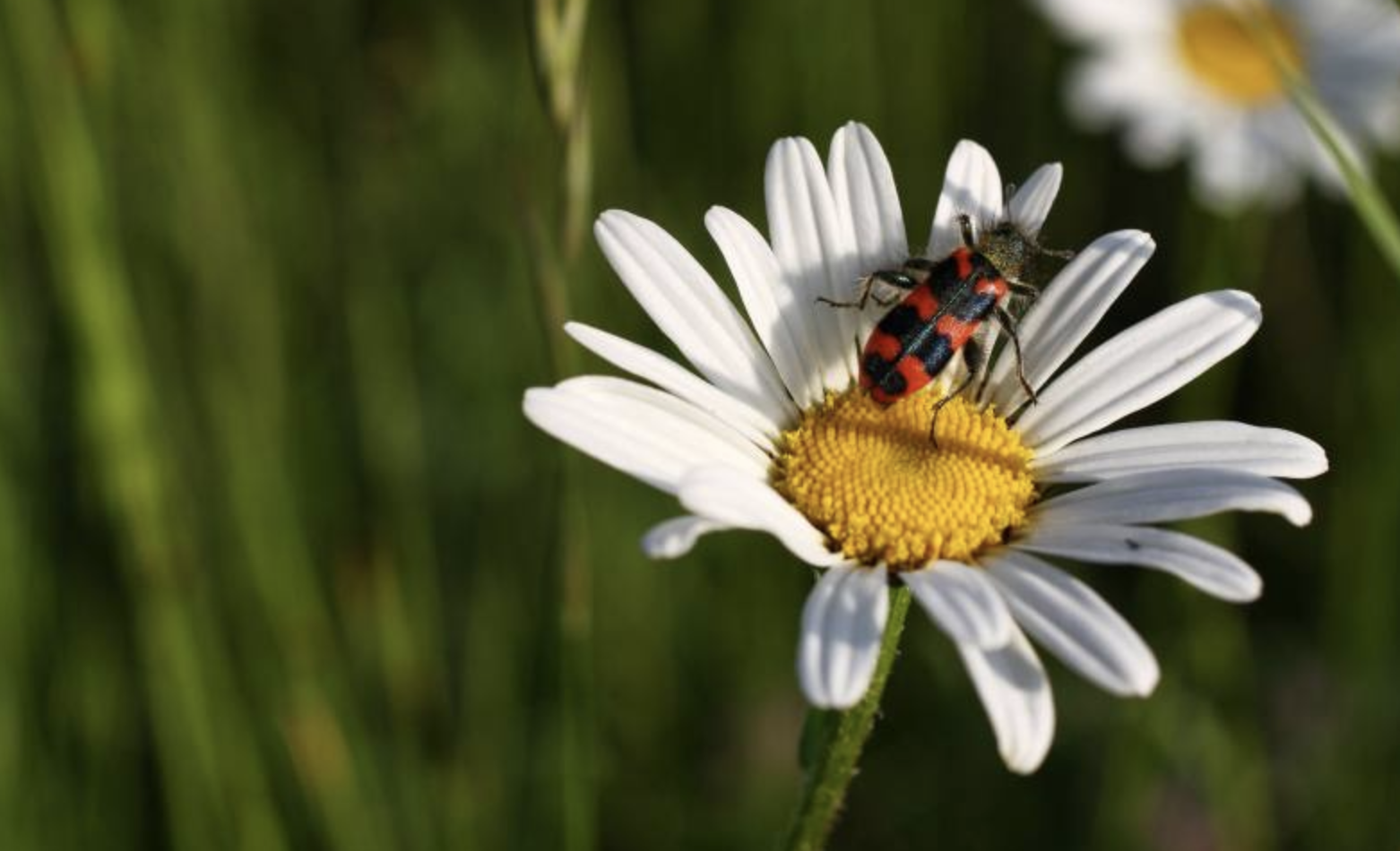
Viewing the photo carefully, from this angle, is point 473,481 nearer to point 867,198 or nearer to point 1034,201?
point 867,198

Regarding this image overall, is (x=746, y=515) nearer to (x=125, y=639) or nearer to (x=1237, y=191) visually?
(x=125, y=639)

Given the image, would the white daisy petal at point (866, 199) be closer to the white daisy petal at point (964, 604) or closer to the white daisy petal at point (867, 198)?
the white daisy petal at point (867, 198)

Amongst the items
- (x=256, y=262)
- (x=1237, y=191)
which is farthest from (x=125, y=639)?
(x=1237, y=191)

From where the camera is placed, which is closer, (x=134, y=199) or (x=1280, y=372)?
(x=134, y=199)

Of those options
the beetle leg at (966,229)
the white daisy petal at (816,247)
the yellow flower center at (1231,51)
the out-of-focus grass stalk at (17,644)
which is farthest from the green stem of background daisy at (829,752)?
the yellow flower center at (1231,51)

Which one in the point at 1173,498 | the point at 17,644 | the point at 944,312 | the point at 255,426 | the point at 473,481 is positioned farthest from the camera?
the point at 473,481

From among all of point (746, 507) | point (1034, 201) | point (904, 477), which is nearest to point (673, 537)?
point (746, 507)
